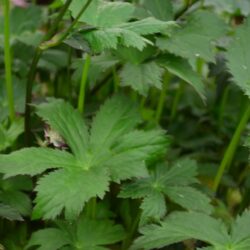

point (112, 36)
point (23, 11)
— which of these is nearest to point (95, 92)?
point (23, 11)

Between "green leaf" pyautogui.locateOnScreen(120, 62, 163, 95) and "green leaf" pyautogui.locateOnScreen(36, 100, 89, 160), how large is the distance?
11 centimetres

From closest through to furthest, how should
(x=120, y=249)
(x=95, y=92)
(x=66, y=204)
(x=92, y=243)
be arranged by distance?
(x=66, y=204), (x=92, y=243), (x=120, y=249), (x=95, y=92)

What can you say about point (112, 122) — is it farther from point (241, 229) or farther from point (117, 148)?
point (241, 229)

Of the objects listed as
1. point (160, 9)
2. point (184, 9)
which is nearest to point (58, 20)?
point (160, 9)

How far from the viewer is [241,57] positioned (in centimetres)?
100

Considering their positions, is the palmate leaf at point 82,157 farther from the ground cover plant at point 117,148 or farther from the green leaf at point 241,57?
the green leaf at point 241,57

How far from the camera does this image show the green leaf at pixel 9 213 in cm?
87

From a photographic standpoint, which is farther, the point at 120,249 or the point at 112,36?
the point at 120,249

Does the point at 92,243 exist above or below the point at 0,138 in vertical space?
below

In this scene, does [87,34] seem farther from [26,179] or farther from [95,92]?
[95,92]

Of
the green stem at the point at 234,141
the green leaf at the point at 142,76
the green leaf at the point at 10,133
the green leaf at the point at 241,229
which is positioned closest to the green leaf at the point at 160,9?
the green leaf at the point at 142,76

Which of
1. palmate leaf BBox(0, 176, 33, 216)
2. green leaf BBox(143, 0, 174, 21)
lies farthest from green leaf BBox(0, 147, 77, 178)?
green leaf BBox(143, 0, 174, 21)

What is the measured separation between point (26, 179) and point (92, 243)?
0.19m

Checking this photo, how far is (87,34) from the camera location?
903mm
